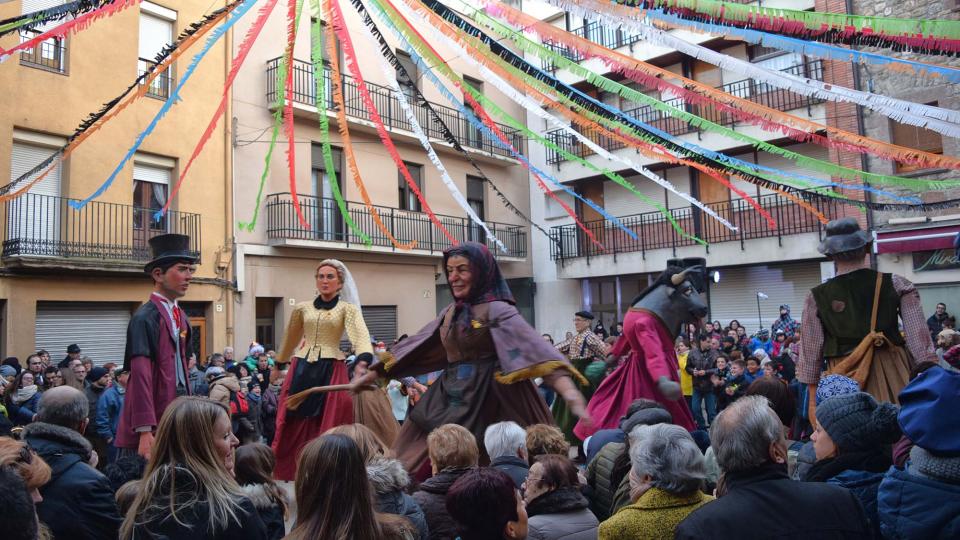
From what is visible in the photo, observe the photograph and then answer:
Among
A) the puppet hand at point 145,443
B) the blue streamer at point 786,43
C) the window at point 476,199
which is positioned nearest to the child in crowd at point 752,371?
the blue streamer at point 786,43

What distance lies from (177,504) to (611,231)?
2091 cm

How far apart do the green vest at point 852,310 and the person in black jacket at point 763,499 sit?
2.45m

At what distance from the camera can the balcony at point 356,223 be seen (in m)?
16.8

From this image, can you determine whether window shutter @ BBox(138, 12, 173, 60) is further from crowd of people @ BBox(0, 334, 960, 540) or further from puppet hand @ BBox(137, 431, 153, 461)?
crowd of people @ BBox(0, 334, 960, 540)

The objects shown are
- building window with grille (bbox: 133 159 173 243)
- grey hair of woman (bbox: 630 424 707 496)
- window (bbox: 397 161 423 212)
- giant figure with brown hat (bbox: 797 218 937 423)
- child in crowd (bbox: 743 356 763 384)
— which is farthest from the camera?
window (bbox: 397 161 423 212)

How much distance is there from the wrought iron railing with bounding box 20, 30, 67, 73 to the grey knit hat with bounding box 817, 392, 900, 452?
14253 millimetres

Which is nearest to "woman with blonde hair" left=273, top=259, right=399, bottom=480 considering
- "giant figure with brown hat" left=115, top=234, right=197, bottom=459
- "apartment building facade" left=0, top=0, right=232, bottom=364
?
"giant figure with brown hat" left=115, top=234, right=197, bottom=459

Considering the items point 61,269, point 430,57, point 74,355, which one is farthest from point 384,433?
point 61,269

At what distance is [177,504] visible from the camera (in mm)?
2438

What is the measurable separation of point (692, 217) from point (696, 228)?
42 centimetres

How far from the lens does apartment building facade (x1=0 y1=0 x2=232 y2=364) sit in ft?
41.5

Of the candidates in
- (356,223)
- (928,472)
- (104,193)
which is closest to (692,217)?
(356,223)

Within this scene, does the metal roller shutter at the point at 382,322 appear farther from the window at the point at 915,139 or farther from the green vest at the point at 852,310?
the green vest at the point at 852,310

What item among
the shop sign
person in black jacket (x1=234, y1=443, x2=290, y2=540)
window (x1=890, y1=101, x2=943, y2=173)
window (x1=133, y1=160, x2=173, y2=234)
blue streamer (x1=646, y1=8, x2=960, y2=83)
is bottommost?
person in black jacket (x1=234, y1=443, x2=290, y2=540)
